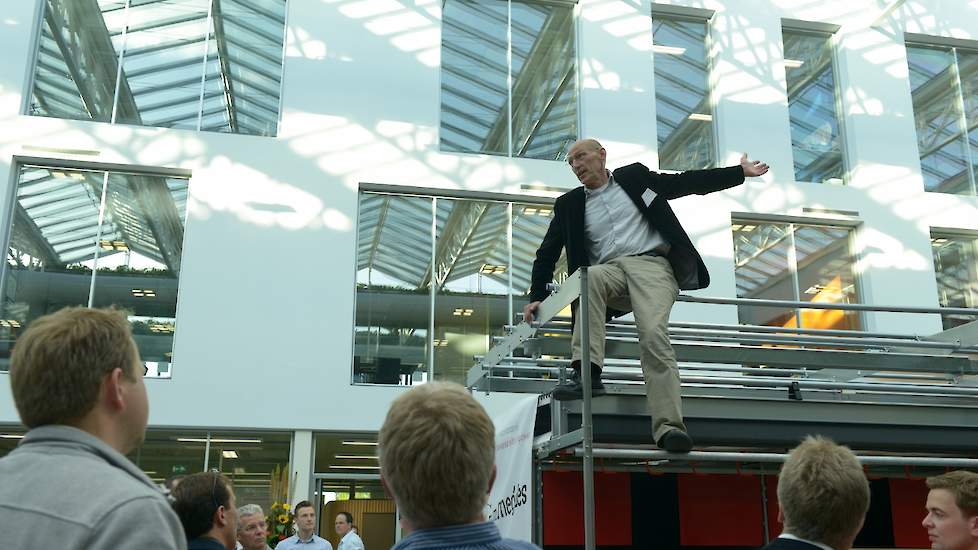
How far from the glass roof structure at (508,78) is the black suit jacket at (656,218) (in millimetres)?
9436

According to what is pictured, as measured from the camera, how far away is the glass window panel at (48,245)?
13492 millimetres

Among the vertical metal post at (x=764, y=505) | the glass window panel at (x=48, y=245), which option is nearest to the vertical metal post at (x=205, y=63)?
the glass window panel at (x=48, y=245)

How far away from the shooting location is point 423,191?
583 inches

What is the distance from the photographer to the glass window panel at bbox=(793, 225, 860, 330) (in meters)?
15.9

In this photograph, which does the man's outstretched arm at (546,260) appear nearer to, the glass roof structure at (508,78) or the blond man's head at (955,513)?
the blond man's head at (955,513)

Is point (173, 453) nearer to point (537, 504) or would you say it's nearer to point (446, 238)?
point (446, 238)

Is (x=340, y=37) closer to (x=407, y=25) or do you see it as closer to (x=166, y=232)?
(x=407, y=25)

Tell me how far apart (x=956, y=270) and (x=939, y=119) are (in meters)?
2.96

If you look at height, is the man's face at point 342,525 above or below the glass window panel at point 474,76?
below

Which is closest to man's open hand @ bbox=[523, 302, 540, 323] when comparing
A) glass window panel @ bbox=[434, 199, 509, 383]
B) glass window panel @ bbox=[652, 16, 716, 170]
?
glass window panel @ bbox=[434, 199, 509, 383]

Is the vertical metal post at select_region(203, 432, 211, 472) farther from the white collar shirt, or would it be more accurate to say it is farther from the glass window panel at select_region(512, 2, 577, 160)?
the white collar shirt

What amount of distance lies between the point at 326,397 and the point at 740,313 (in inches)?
259

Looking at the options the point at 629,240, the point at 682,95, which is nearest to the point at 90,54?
the point at 682,95

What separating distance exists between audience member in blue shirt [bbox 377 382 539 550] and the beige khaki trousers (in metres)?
3.05
